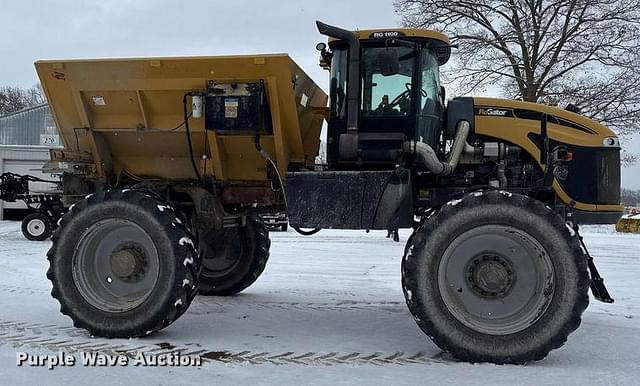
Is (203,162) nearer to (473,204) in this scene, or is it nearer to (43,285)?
(473,204)

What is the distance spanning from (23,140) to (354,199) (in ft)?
95.5

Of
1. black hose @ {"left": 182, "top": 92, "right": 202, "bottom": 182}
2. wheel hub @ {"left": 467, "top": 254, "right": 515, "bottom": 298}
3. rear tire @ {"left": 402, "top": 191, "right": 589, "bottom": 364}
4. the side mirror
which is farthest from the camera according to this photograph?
black hose @ {"left": 182, "top": 92, "right": 202, "bottom": 182}

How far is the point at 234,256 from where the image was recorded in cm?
748

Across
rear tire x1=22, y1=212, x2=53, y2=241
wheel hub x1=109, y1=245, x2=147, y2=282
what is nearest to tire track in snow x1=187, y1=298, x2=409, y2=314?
wheel hub x1=109, y1=245, x2=147, y2=282

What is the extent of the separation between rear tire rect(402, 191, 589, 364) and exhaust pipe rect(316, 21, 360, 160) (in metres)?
1.06

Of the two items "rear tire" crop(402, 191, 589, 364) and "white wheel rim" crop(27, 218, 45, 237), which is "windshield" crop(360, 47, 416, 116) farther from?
"white wheel rim" crop(27, 218, 45, 237)

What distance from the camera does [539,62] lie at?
23.4 metres

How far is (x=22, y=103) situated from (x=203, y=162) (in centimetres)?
6738

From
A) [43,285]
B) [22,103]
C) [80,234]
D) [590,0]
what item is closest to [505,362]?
[80,234]

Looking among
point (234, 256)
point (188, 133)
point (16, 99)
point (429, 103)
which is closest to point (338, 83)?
point (429, 103)

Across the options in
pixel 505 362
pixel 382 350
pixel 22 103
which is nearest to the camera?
pixel 505 362

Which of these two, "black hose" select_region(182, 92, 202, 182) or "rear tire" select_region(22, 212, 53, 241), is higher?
"black hose" select_region(182, 92, 202, 182)

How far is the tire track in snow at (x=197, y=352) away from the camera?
476cm

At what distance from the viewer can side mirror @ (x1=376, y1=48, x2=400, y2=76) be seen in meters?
5.29
